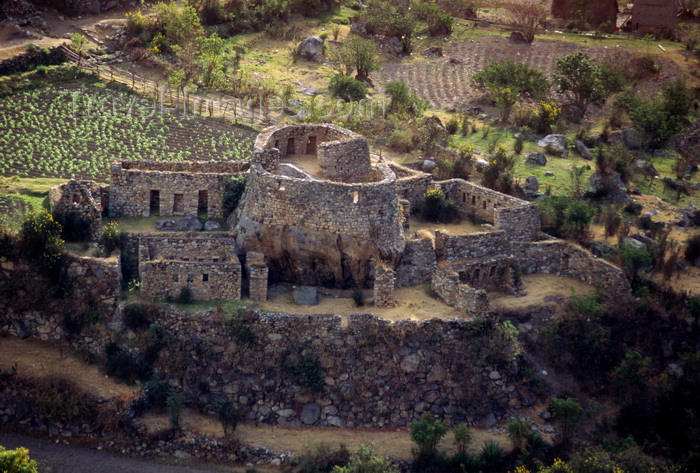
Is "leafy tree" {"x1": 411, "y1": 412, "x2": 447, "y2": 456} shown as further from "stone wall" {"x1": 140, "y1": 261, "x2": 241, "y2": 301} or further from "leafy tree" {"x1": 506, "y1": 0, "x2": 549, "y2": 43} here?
"leafy tree" {"x1": 506, "y1": 0, "x2": 549, "y2": 43}

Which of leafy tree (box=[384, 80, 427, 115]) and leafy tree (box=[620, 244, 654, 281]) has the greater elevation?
leafy tree (box=[384, 80, 427, 115])

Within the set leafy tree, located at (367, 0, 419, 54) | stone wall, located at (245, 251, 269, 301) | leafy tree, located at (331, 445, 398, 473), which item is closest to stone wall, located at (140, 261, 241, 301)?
stone wall, located at (245, 251, 269, 301)

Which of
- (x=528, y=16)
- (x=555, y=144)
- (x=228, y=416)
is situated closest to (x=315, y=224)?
(x=228, y=416)

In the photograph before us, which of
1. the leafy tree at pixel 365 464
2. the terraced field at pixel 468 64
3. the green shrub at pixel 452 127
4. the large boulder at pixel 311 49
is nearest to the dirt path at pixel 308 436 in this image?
the leafy tree at pixel 365 464

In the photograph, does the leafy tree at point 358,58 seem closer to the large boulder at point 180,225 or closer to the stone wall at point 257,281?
the large boulder at point 180,225

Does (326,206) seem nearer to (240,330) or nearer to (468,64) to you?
(240,330)
